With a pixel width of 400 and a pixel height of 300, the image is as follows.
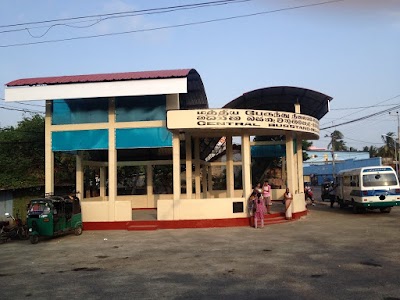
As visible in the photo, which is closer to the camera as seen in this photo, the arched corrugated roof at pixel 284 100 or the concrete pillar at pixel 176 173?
the concrete pillar at pixel 176 173

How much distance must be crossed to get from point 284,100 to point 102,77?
30.4 ft

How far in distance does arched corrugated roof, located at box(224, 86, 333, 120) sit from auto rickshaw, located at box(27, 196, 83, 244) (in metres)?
10.2

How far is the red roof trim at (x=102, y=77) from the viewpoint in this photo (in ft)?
56.8

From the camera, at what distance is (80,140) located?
18.4 meters

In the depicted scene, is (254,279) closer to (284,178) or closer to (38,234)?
(38,234)

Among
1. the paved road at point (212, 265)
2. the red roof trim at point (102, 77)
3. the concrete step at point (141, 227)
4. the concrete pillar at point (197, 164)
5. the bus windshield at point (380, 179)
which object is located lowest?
the paved road at point (212, 265)

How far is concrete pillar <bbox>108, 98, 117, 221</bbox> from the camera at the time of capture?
700 inches

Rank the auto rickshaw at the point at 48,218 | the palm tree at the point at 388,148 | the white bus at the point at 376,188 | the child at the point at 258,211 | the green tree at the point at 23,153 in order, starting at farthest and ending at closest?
1. the palm tree at the point at 388,148
2. the green tree at the point at 23,153
3. the white bus at the point at 376,188
4. the child at the point at 258,211
5. the auto rickshaw at the point at 48,218

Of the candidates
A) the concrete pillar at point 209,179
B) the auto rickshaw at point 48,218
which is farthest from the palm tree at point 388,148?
the auto rickshaw at point 48,218

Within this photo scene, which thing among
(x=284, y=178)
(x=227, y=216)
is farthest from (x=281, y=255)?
(x=284, y=178)

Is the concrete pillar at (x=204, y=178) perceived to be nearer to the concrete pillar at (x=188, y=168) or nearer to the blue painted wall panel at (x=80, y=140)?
the concrete pillar at (x=188, y=168)

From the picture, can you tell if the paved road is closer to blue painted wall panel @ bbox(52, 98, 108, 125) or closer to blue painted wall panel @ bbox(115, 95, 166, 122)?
blue painted wall panel @ bbox(115, 95, 166, 122)

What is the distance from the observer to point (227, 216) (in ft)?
57.9

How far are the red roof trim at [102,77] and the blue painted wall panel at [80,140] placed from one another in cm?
221
